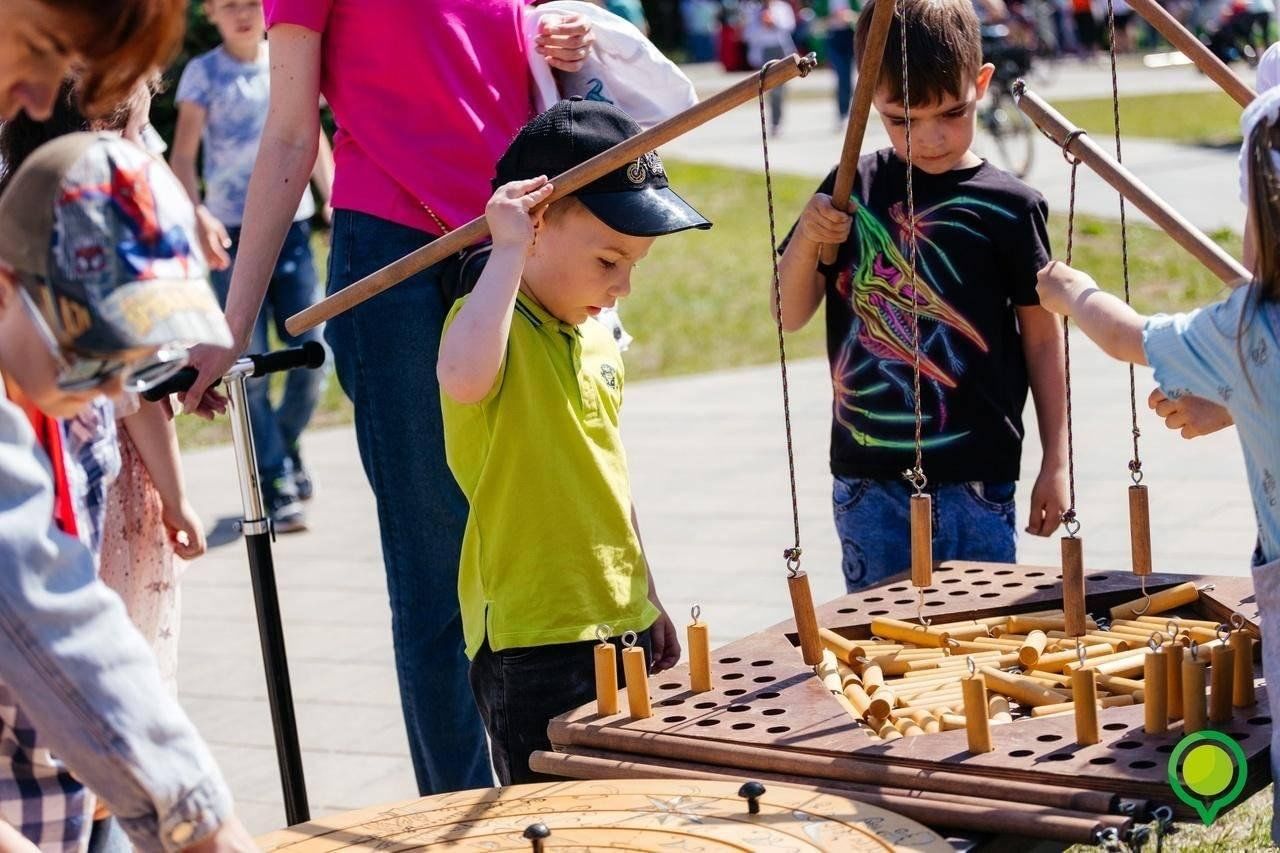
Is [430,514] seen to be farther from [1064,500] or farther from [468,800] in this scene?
[1064,500]

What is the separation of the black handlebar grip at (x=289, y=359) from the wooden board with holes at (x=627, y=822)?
97 cm

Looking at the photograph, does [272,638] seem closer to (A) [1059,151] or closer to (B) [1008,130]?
(A) [1059,151]

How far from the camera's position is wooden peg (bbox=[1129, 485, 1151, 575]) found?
2.94 meters

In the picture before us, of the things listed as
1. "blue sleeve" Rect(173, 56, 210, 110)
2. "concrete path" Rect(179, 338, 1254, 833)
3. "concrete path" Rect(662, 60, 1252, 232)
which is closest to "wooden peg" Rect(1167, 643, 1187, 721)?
"concrete path" Rect(179, 338, 1254, 833)

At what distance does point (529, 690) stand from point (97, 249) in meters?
→ 1.37

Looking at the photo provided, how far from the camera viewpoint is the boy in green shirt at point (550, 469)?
9.50 ft

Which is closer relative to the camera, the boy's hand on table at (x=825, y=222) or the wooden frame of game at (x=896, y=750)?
the wooden frame of game at (x=896, y=750)

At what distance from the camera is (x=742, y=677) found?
2824 mm

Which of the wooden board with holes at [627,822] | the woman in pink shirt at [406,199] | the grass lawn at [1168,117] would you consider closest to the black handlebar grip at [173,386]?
the woman in pink shirt at [406,199]

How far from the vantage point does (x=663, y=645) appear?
3.16 meters

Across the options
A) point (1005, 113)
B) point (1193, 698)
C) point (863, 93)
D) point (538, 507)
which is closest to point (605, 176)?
point (863, 93)

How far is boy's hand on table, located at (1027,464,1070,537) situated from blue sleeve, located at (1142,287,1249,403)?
1.23 metres

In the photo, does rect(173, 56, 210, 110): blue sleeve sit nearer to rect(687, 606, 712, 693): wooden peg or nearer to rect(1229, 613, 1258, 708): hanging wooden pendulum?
rect(687, 606, 712, 693): wooden peg

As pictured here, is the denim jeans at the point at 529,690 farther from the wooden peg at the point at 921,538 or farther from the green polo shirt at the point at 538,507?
the wooden peg at the point at 921,538
